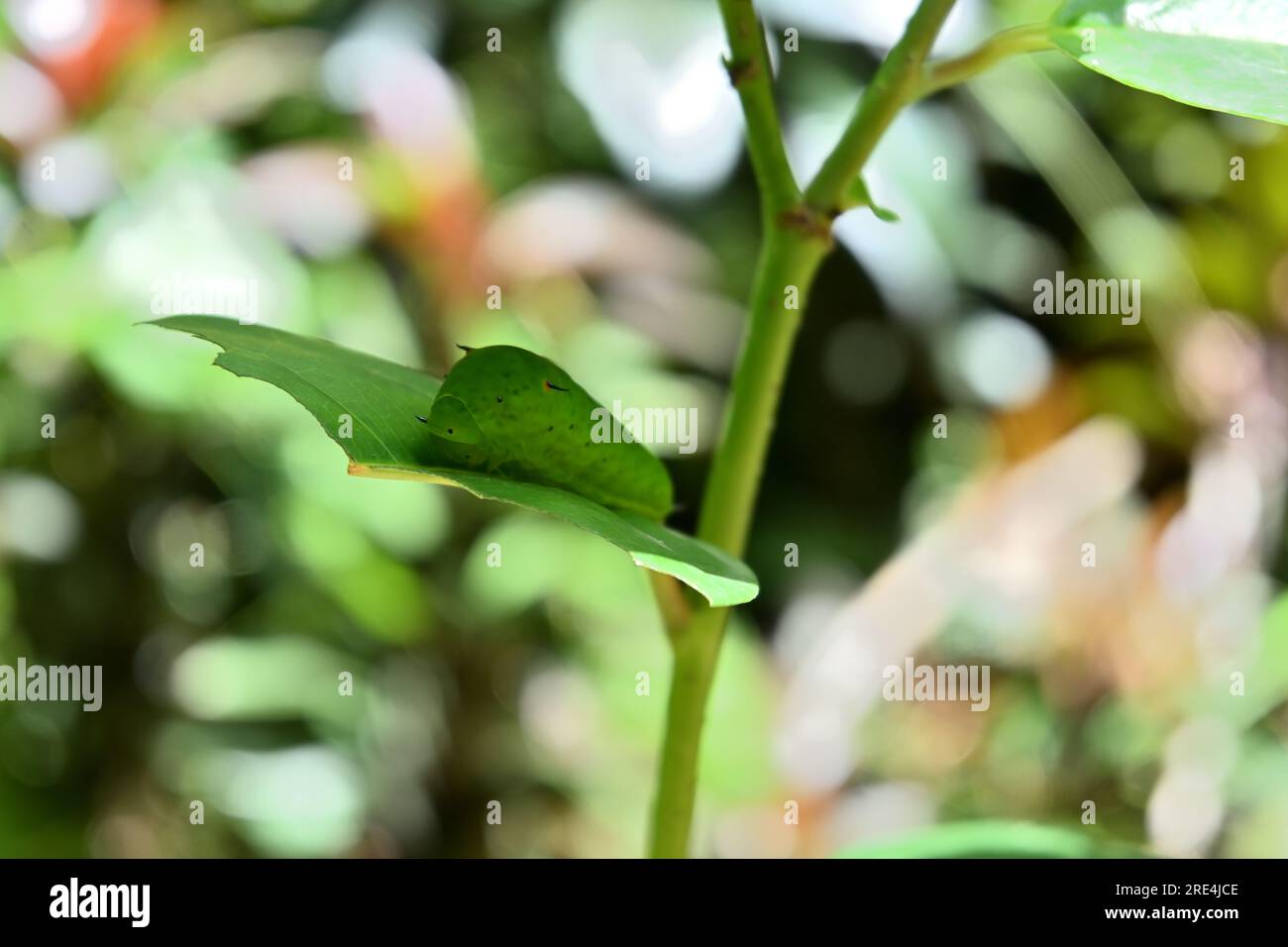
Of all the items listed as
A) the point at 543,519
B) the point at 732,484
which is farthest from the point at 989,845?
the point at 543,519

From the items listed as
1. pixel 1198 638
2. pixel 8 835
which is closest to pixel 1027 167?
pixel 1198 638

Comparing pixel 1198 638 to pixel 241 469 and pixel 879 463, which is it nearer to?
pixel 879 463

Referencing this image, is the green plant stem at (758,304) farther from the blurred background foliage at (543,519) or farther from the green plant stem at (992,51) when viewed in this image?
the blurred background foliage at (543,519)

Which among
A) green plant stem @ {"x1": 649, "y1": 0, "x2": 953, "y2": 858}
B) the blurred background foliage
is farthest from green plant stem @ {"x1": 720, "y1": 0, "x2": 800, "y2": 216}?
the blurred background foliage

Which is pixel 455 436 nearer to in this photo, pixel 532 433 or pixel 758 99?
pixel 532 433

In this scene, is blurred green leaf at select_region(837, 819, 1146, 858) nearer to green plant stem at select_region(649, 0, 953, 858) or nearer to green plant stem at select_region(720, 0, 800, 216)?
green plant stem at select_region(649, 0, 953, 858)

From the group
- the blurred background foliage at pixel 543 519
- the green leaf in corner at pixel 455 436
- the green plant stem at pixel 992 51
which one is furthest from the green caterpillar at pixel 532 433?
the blurred background foliage at pixel 543 519
